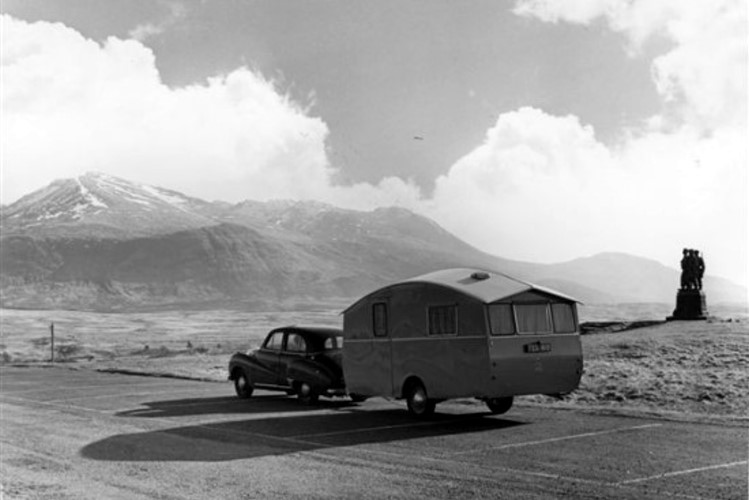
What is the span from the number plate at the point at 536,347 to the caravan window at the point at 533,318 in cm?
26

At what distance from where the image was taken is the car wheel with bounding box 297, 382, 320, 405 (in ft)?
64.6

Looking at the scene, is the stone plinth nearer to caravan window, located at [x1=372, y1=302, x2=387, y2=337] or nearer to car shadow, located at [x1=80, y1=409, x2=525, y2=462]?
car shadow, located at [x1=80, y1=409, x2=525, y2=462]

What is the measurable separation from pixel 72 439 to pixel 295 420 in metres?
4.25

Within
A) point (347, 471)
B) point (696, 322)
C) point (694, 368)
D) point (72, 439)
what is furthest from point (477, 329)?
point (696, 322)

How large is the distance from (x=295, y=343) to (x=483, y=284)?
6.27 m

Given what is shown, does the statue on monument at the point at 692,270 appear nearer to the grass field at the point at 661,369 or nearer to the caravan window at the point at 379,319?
the grass field at the point at 661,369

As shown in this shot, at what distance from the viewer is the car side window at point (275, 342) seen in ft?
69.4

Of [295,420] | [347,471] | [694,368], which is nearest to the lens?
[347,471]

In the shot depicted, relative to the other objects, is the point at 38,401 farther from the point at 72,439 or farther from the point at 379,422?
the point at 379,422

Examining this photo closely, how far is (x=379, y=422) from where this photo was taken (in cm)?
1617

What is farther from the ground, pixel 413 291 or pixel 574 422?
pixel 413 291

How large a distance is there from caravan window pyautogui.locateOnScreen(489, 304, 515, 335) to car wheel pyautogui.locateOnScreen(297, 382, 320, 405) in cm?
592

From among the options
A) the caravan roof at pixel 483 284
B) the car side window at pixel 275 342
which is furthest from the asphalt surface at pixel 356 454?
the caravan roof at pixel 483 284

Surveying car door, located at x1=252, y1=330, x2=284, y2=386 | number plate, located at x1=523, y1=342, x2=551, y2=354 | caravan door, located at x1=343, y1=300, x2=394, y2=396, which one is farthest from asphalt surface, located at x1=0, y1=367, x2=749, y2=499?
car door, located at x1=252, y1=330, x2=284, y2=386
